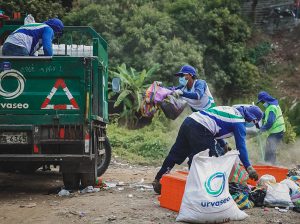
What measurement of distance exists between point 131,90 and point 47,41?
30.6ft

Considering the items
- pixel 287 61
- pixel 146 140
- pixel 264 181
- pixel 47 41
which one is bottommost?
pixel 146 140

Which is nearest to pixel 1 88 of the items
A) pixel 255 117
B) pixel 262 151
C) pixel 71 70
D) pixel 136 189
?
pixel 71 70

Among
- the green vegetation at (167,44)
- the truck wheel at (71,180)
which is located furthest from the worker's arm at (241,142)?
the green vegetation at (167,44)

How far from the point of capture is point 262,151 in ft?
40.9

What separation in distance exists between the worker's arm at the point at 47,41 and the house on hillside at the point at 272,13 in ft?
57.2

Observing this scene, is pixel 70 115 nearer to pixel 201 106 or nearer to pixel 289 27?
pixel 201 106

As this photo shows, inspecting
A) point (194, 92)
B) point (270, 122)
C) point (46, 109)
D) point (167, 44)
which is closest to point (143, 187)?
point (194, 92)

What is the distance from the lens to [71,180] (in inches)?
317

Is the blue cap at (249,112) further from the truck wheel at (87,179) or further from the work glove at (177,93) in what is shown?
the truck wheel at (87,179)

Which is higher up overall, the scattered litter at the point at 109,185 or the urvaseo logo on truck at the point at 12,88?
the urvaseo logo on truck at the point at 12,88

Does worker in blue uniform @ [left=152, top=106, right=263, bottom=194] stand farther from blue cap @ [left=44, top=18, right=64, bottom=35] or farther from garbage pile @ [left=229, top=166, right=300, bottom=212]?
blue cap @ [left=44, top=18, right=64, bottom=35]

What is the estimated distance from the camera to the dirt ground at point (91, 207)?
6.29m

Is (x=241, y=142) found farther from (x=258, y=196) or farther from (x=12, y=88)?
(x=12, y=88)

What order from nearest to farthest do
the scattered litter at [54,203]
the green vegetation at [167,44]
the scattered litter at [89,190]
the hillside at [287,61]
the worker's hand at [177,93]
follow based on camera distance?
the scattered litter at [54,203] → the worker's hand at [177,93] → the scattered litter at [89,190] → the green vegetation at [167,44] → the hillside at [287,61]
